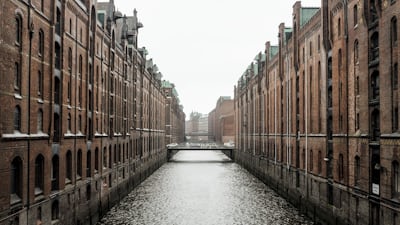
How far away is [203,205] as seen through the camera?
127 feet

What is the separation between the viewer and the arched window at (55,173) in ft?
75.3

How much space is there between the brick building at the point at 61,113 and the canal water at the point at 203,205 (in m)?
2.09

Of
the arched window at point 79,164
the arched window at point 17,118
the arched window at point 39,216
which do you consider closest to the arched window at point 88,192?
the arched window at point 79,164

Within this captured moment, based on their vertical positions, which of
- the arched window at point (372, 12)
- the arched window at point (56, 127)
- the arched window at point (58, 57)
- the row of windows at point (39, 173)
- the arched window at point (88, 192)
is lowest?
the arched window at point (88, 192)

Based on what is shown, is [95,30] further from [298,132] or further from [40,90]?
[298,132]

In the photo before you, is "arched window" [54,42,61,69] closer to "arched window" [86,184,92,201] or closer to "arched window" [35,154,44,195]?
"arched window" [35,154,44,195]

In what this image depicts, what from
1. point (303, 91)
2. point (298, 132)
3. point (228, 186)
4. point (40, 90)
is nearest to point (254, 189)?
point (228, 186)

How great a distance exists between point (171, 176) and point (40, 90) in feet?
141

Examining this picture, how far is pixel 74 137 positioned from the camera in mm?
26562

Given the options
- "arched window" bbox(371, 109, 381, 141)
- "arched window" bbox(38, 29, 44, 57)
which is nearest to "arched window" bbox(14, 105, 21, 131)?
"arched window" bbox(38, 29, 44, 57)

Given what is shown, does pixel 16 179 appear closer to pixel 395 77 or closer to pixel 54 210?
pixel 54 210

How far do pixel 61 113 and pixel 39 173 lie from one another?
409 centimetres

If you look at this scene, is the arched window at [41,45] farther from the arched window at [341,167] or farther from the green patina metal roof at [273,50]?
the green patina metal roof at [273,50]

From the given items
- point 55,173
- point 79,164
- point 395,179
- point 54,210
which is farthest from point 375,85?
point 79,164
